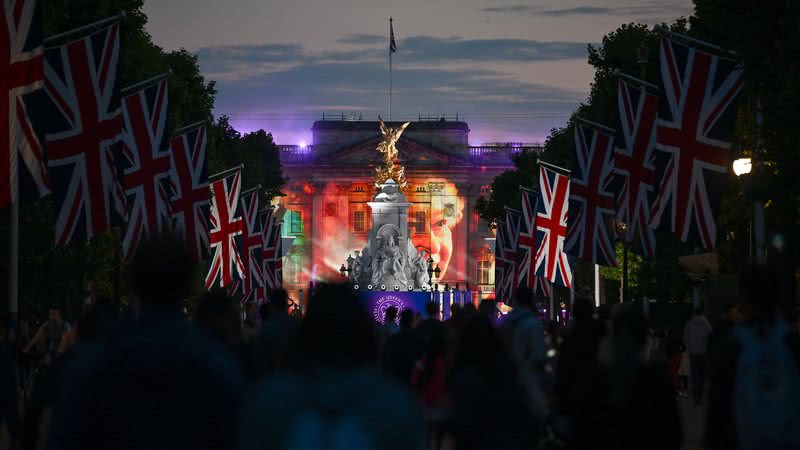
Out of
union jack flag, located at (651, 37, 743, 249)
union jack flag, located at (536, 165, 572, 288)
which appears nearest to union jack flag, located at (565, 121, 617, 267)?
union jack flag, located at (536, 165, 572, 288)

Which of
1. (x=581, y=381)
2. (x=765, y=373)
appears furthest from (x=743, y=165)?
(x=765, y=373)

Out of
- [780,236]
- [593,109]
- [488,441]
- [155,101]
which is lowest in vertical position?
[488,441]

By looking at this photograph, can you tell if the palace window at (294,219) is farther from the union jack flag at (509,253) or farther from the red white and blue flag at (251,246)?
the red white and blue flag at (251,246)

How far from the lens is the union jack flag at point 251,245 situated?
4962 centimetres

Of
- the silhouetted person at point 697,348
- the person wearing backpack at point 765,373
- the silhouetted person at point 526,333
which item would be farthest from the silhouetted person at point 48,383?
the silhouetted person at point 697,348

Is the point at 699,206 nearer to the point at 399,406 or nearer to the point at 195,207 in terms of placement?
the point at 195,207

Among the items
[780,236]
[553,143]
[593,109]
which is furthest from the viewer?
[553,143]

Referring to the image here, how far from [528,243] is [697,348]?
2200 cm

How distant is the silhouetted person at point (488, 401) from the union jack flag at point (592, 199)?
25053 millimetres

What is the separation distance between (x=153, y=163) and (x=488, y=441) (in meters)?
19.4

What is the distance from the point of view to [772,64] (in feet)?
94.6

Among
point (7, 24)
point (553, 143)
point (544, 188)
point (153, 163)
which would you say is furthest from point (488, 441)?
point (553, 143)

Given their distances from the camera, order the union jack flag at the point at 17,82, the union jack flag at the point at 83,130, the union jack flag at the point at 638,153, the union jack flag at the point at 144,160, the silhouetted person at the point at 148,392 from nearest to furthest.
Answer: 1. the silhouetted person at the point at 148,392
2. the union jack flag at the point at 17,82
3. the union jack flag at the point at 83,130
4. the union jack flag at the point at 144,160
5. the union jack flag at the point at 638,153

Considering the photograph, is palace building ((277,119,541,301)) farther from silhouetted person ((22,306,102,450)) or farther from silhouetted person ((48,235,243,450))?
silhouetted person ((48,235,243,450))
